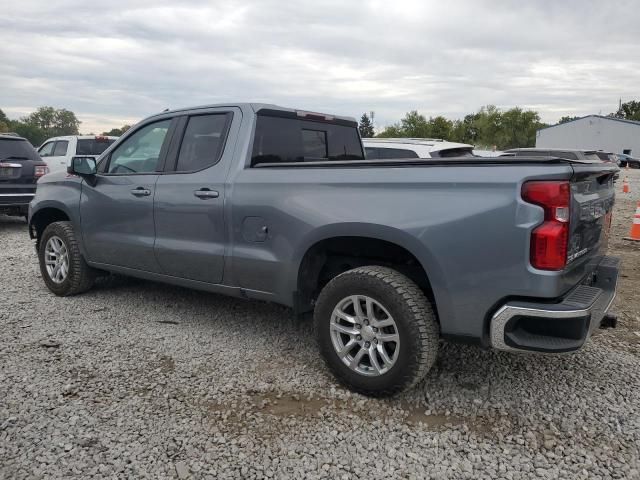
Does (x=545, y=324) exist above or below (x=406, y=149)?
below

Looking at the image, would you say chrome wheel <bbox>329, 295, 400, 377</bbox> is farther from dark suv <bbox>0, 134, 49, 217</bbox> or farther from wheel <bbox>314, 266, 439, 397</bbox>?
dark suv <bbox>0, 134, 49, 217</bbox>

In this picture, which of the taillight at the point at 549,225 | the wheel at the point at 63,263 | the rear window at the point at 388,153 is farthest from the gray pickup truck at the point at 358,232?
the rear window at the point at 388,153

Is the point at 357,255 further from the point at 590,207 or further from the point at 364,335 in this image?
the point at 590,207

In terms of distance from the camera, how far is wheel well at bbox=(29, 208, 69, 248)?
5.64 m

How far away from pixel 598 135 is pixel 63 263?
7976cm

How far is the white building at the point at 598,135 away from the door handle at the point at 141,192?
72.9m

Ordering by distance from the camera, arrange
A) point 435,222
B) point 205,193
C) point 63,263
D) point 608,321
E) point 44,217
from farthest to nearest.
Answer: point 44,217 → point 63,263 → point 205,193 → point 608,321 → point 435,222

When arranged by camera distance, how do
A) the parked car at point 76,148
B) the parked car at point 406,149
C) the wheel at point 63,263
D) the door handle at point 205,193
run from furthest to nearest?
the parked car at point 76,148
the parked car at point 406,149
the wheel at point 63,263
the door handle at point 205,193

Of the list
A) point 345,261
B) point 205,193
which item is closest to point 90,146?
point 205,193

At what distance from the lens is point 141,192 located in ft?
15.1

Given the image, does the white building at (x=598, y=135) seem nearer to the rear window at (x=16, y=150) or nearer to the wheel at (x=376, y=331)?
the rear window at (x=16, y=150)

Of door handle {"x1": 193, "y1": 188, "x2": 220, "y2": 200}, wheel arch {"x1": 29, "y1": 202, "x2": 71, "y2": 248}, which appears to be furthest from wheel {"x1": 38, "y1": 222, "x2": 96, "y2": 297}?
door handle {"x1": 193, "y1": 188, "x2": 220, "y2": 200}

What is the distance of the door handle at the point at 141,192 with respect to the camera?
455 cm

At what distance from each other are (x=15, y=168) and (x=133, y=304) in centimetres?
584
